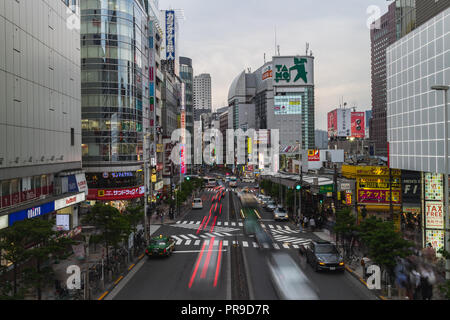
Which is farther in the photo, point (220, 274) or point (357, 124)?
point (357, 124)

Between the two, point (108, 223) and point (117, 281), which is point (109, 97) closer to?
point (108, 223)

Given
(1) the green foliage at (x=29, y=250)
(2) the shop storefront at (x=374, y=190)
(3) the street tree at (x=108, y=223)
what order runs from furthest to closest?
(2) the shop storefront at (x=374, y=190) → (3) the street tree at (x=108, y=223) → (1) the green foliage at (x=29, y=250)

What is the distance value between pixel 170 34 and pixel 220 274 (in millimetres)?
77971

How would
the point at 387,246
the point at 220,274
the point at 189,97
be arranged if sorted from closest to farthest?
the point at 387,246 < the point at 220,274 < the point at 189,97

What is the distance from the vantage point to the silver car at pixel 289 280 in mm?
18216

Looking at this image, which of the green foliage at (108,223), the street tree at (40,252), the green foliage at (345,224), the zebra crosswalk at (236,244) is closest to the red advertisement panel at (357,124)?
the zebra crosswalk at (236,244)

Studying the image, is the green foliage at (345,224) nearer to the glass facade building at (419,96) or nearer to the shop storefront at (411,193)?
the glass facade building at (419,96)

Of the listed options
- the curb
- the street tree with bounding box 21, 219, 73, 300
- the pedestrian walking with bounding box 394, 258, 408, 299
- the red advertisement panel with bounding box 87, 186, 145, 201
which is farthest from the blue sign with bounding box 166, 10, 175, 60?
the pedestrian walking with bounding box 394, 258, 408, 299

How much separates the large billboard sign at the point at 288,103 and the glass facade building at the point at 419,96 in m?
122

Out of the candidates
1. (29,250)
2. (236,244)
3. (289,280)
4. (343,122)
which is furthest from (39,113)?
(343,122)

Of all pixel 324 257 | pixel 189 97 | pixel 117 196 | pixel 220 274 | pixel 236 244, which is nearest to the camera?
pixel 220 274

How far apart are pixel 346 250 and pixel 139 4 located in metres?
51.1

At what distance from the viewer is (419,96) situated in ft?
101

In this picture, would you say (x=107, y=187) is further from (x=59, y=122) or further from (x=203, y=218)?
(x=59, y=122)
